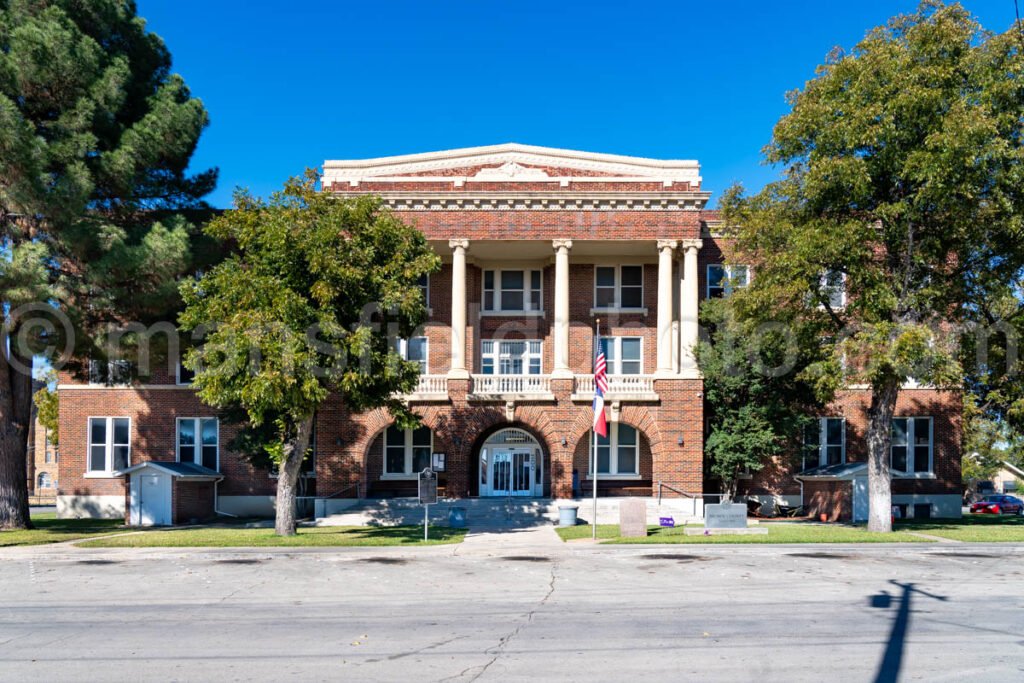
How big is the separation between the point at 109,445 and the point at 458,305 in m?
15.9

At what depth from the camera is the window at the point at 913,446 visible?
3553 centimetres

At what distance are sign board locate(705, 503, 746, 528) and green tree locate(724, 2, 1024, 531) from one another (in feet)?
14.8

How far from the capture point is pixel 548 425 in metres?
32.6

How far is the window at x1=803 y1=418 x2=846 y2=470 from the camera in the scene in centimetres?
3528

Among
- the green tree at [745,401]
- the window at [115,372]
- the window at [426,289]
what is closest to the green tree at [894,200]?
the green tree at [745,401]

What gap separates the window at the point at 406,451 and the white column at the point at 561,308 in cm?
649

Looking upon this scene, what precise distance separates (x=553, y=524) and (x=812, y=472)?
12069 mm

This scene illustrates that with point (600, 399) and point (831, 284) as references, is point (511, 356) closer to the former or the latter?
point (600, 399)

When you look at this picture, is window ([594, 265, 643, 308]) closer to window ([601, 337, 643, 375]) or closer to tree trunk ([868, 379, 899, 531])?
window ([601, 337, 643, 375])

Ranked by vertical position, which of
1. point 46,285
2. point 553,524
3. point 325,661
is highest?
point 46,285

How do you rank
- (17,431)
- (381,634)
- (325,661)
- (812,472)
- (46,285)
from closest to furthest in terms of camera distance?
(325,661)
(381,634)
(46,285)
(17,431)
(812,472)

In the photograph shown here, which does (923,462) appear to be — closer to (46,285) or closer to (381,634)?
(381,634)

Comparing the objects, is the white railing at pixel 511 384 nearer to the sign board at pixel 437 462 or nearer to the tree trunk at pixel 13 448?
the sign board at pixel 437 462

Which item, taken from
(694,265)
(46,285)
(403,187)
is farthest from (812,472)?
(46,285)
